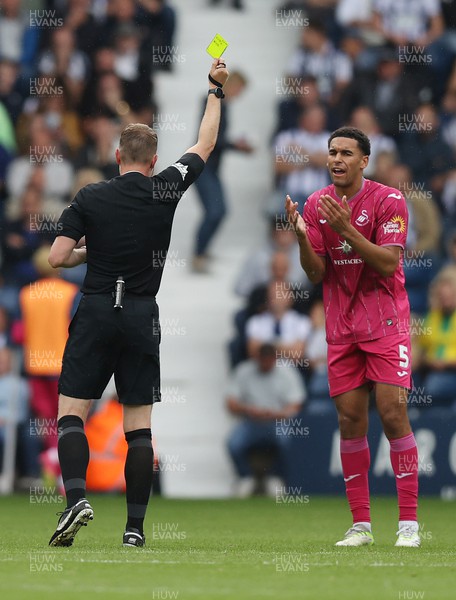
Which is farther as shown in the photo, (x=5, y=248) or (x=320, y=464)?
(x=5, y=248)

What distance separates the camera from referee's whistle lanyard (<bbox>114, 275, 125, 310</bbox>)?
7688mm

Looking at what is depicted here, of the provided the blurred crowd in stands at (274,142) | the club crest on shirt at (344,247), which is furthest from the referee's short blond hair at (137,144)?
the blurred crowd in stands at (274,142)

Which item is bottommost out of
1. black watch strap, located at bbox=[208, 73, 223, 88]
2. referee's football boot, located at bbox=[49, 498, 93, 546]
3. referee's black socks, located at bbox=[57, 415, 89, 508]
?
referee's football boot, located at bbox=[49, 498, 93, 546]

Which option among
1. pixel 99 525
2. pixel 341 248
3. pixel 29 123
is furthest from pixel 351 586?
pixel 29 123

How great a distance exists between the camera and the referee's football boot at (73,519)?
729 centimetres

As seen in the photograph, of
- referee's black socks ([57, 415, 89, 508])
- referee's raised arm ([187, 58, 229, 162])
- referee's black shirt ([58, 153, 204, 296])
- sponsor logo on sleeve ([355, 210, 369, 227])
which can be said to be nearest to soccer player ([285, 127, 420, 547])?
sponsor logo on sleeve ([355, 210, 369, 227])

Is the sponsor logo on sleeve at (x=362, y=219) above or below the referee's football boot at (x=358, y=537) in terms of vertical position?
above

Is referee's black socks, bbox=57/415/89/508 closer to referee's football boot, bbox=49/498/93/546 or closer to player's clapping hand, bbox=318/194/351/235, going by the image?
referee's football boot, bbox=49/498/93/546

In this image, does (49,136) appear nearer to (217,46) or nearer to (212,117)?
(212,117)

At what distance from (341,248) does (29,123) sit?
9307mm

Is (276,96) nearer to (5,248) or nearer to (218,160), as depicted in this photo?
(218,160)

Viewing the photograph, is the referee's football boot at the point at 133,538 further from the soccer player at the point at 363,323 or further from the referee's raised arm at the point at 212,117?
the referee's raised arm at the point at 212,117

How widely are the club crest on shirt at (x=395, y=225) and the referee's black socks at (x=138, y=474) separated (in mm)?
1748

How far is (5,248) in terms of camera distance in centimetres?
1595
